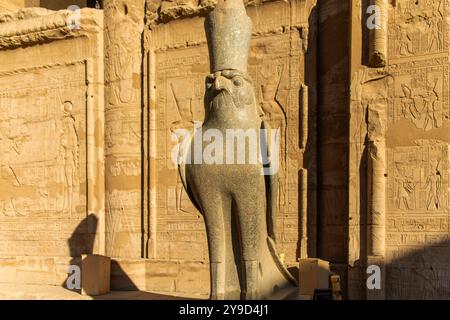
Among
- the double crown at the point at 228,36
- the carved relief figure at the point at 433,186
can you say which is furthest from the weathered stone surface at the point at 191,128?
the double crown at the point at 228,36

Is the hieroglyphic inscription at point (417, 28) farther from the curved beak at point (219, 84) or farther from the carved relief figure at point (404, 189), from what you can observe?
the curved beak at point (219, 84)

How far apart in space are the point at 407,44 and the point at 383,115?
1.07 m

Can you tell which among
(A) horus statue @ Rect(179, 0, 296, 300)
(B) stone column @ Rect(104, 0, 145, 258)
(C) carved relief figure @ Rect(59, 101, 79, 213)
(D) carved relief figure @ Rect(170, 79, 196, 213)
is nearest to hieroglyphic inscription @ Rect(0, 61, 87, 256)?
(C) carved relief figure @ Rect(59, 101, 79, 213)

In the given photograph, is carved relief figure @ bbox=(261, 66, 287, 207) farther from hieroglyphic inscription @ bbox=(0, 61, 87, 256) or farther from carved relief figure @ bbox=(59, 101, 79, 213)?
carved relief figure @ bbox=(59, 101, 79, 213)

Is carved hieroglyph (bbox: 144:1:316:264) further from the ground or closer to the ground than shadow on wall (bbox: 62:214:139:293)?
further from the ground

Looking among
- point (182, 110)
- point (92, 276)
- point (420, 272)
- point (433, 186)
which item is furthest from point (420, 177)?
point (92, 276)

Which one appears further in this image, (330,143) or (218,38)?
(330,143)

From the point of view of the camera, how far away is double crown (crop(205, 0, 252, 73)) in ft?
16.4

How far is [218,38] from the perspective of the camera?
501cm

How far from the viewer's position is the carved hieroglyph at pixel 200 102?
8992 mm

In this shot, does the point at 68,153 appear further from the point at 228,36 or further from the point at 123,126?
the point at 228,36

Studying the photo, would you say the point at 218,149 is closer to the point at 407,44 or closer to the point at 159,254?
the point at 407,44

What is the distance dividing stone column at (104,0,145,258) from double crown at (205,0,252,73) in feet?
18.5

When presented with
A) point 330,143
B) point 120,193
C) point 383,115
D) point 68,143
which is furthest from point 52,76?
point 383,115
